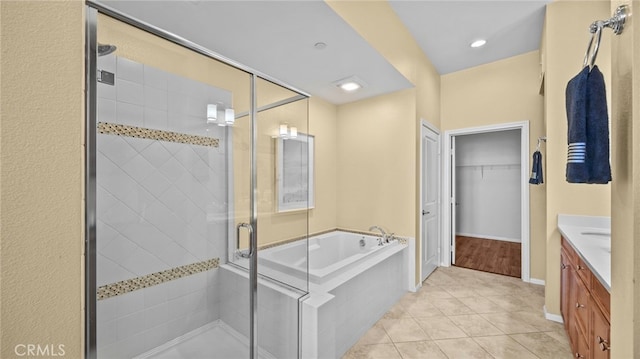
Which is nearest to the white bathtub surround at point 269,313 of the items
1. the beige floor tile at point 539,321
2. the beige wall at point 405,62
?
the beige wall at point 405,62

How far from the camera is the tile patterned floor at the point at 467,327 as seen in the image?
200 cm

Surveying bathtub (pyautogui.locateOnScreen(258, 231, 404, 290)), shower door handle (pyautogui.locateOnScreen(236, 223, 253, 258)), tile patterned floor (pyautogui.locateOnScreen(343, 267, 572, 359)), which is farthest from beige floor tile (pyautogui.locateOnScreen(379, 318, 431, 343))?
shower door handle (pyautogui.locateOnScreen(236, 223, 253, 258))

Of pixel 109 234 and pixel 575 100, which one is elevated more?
pixel 575 100

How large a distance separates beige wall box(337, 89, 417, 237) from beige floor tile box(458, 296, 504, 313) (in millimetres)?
847

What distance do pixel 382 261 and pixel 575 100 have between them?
76.8 inches

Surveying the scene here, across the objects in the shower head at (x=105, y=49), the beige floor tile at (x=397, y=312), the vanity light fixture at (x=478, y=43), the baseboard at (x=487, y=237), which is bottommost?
the beige floor tile at (x=397, y=312)

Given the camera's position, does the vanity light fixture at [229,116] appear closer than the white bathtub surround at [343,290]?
No

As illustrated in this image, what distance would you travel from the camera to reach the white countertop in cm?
129

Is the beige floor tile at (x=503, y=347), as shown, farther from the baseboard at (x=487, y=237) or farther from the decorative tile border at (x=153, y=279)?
the baseboard at (x=487, y=237)

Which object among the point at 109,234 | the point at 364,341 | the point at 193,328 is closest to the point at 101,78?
the point at 109,234

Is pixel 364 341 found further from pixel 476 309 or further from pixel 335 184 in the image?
pixel 335 184

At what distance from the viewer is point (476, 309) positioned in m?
2.62

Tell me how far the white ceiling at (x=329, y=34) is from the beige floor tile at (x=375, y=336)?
2.40 meters

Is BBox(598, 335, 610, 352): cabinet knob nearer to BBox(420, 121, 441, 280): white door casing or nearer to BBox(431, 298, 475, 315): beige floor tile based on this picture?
BBox(431, 298, 475, 315): beige floor tile
